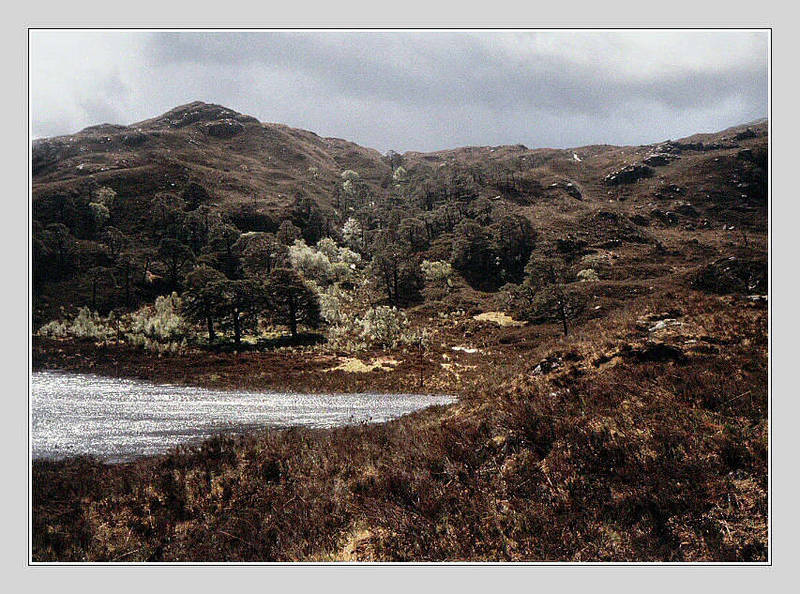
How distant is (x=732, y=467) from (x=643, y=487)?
1201mm

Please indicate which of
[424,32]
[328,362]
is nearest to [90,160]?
[328,362]

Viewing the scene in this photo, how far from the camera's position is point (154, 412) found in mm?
14203

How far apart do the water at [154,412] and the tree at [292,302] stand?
8.80 m

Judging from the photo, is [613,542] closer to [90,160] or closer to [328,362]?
[328,362]

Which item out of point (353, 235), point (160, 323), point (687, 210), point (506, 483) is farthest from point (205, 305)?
point (687, 210)

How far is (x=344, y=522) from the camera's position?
4.78 meters

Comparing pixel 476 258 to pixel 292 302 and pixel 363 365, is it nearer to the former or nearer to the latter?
pixel 363 365

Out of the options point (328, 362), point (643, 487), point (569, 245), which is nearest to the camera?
point (643, 487)

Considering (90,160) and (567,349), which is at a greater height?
(90,160)

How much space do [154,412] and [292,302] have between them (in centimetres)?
1315

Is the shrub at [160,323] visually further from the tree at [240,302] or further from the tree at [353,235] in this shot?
the tree at [353,235]

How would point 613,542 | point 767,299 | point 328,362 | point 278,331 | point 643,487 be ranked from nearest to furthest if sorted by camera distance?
point 613,542 < point 643,487 < point 767,299 < point 328,362 < point 278,331

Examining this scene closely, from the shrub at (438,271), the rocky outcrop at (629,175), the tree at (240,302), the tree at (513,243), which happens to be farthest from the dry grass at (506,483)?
the rocky outcrop at (629,175)

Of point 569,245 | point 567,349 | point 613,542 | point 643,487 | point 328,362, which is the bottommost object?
point 328,362
